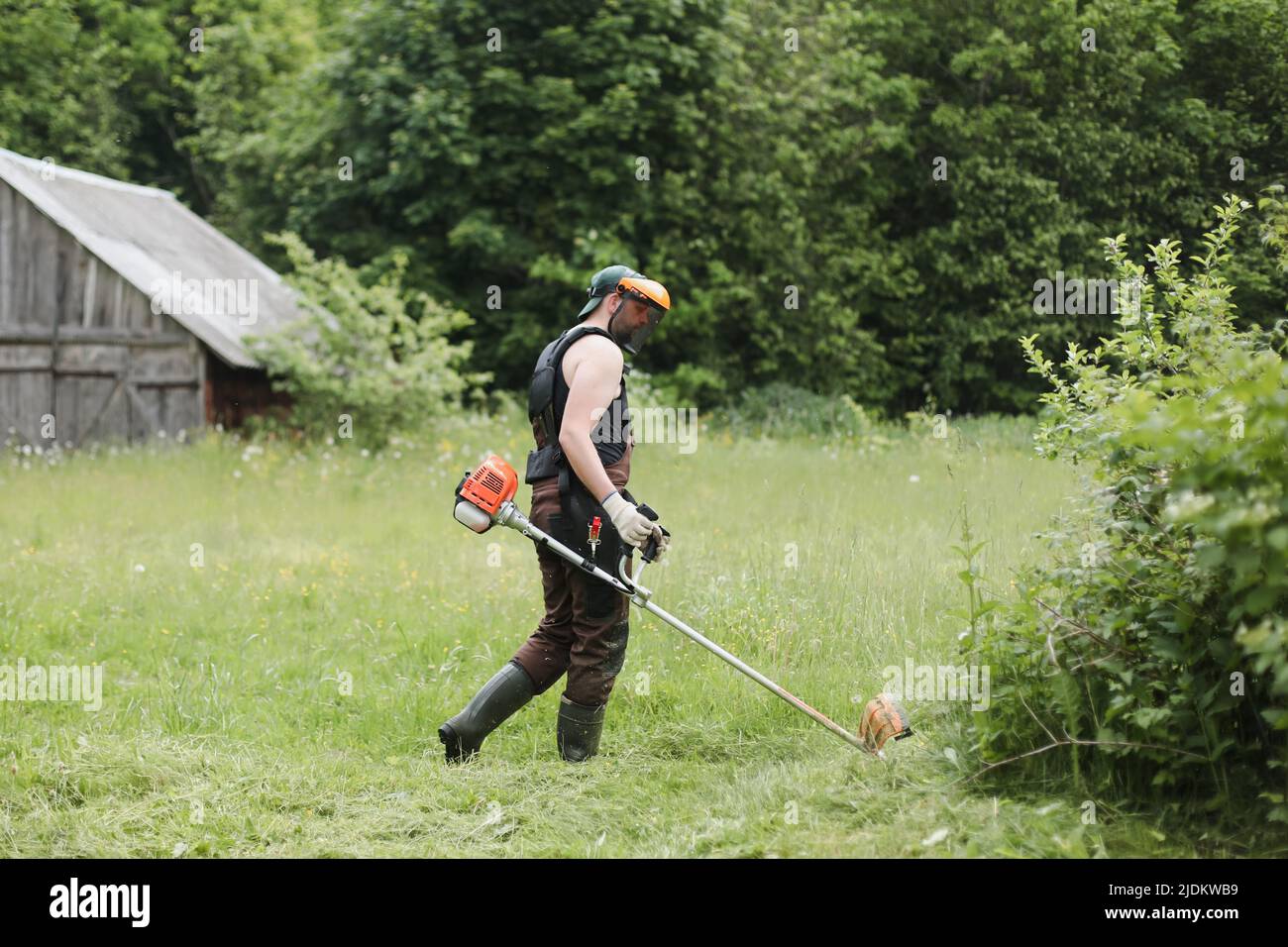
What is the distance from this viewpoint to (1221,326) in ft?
16.0

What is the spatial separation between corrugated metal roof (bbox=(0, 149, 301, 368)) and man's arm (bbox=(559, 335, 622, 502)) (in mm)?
11890

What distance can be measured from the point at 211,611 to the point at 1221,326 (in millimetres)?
6182

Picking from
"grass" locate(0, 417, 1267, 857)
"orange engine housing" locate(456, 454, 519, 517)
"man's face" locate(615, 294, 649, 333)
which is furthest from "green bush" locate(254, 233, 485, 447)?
"man's face" locate(615, 294, 649, 333)

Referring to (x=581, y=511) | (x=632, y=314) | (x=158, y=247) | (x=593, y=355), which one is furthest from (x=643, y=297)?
(x=158, y=247)

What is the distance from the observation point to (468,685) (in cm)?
673

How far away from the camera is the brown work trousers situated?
552 cm

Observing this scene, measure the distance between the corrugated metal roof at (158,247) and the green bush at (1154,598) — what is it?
43.2ft

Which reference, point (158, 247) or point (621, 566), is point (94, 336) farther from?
point (621, 566)

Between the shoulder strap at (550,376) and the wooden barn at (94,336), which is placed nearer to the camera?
the shoulder strap at (550,376)

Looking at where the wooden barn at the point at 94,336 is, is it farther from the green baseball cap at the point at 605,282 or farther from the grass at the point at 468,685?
Result: the green baseball cap at the point at 605,282

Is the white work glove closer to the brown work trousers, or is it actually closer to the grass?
the brown work trousers

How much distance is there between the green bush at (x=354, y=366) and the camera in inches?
607

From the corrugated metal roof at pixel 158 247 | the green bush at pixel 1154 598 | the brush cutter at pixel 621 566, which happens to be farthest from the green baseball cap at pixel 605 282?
the corrugated metal roof at pixel 158 247

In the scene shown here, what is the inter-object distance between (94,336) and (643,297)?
14.0 meters
